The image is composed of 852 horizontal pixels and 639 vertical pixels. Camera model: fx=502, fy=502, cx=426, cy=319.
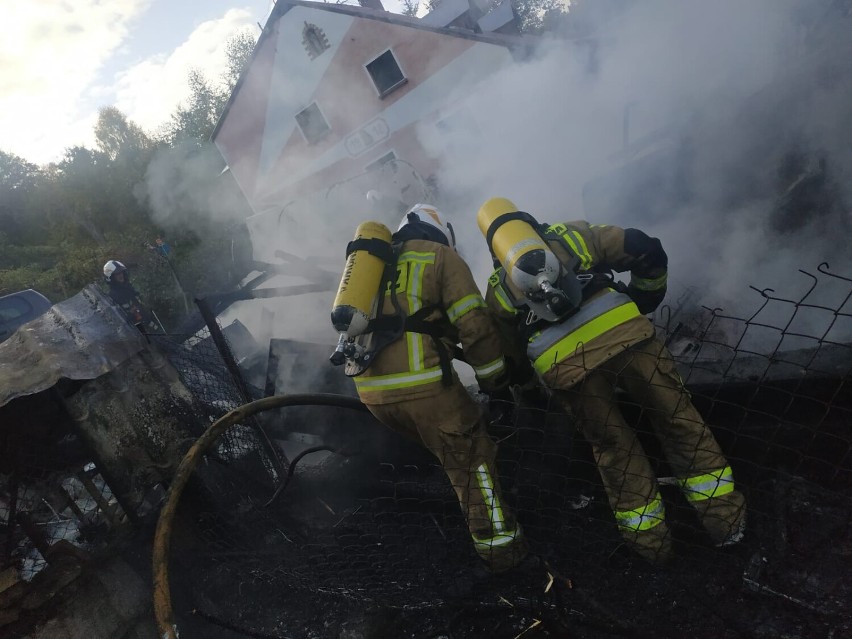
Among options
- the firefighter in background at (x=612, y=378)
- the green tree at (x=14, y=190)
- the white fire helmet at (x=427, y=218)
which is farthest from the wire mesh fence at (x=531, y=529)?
the green tree at (x=14, y=190)

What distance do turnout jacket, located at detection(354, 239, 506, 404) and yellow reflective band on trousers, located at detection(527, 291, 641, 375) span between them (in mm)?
419

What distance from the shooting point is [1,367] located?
2.47 metres

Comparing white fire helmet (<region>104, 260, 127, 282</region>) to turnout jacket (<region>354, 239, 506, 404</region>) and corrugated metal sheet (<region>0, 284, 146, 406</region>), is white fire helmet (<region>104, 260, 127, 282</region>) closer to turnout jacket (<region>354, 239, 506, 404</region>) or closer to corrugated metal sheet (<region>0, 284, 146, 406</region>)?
corrugated metal sheet (<region>0, 284, 146, 406</region>)

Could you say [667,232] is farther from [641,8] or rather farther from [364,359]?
[641,8]

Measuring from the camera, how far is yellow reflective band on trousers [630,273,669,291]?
9.19 feet

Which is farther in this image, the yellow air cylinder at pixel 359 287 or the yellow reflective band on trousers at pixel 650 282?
the yellow reflective band on trousers at pixel 650 282

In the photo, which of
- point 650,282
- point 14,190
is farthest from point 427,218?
point 14,190

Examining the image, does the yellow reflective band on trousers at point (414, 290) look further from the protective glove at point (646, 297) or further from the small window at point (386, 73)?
the small window at point (386, 73)

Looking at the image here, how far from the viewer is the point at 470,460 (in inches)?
105

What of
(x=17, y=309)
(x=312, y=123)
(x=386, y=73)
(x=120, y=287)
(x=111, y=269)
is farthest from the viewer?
(x=312, y=123)

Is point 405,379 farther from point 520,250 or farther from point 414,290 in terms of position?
point 520,250

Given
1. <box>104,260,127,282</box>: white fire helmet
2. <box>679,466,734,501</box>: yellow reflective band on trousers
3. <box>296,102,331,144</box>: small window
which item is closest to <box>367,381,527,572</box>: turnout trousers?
<box>679,466,734,501</box>: yellow reflective band on trousers

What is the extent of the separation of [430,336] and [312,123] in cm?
1323

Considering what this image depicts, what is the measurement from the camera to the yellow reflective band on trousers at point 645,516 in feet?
7.77
